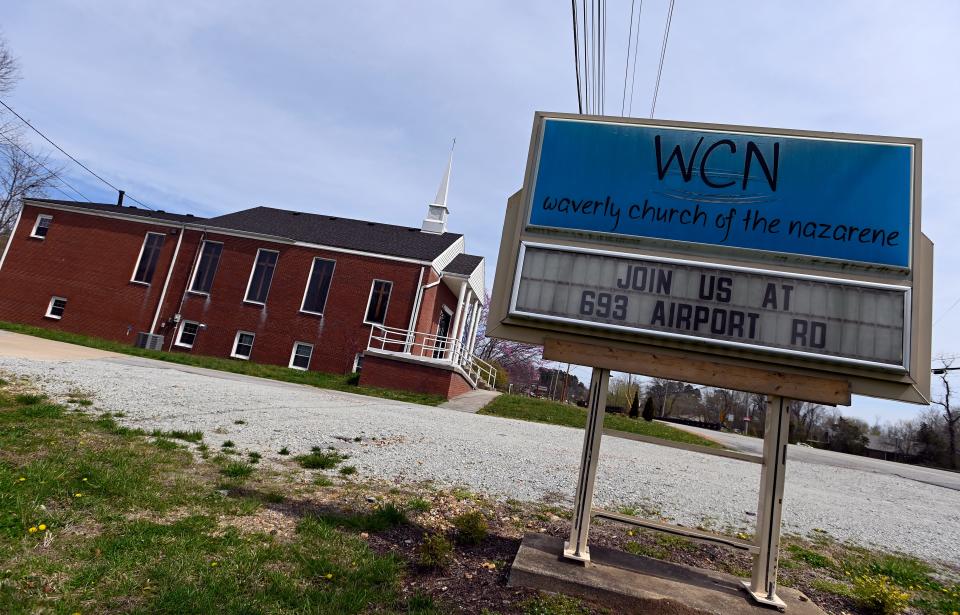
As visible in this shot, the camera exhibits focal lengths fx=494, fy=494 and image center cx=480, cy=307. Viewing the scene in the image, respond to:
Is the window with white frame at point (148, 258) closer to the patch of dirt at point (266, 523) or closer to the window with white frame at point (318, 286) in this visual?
the window with white frame at point (318, 286)

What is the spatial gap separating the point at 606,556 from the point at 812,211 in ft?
10.9

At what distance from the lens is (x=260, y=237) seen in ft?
80.6

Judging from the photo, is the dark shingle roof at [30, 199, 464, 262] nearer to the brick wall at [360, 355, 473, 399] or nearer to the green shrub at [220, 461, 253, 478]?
the brick wall at [360, 355, 473, 399]

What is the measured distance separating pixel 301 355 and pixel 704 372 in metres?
21.8

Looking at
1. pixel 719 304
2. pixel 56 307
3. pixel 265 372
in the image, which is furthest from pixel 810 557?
pixel 56 307

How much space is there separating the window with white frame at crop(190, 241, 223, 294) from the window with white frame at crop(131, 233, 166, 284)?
90.9 inches

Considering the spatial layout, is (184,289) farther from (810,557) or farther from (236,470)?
(810,557)

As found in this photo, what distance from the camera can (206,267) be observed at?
24.9 metres

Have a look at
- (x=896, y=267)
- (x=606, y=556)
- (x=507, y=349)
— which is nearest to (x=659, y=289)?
(x=896, y=267)

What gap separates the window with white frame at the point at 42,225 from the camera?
26578 millimetres

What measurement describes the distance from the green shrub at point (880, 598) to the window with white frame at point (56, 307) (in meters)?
32.4

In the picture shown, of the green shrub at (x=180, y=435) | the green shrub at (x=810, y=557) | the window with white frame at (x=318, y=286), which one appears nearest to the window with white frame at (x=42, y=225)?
the window with white frame at (x=318, y=286)

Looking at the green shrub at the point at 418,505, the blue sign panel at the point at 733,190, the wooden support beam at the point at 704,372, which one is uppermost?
the blue sign panel at the point at 733,190

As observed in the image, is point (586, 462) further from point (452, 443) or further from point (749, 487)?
point (749, 487)
